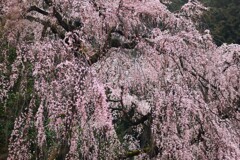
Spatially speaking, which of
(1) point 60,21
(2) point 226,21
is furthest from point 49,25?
(2) point 226,21

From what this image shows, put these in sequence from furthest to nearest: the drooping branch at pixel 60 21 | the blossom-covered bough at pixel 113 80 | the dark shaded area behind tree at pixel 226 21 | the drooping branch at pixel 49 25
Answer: the dark shaded area behind tree at pixel 226 21 → the drooping branch at pixel 49 25 → the drooping branch at pixel 60 21 → the blossom-covered bough at pixel 113 80

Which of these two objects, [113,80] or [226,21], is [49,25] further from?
[226,21]

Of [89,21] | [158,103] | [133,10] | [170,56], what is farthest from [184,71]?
[89,21]

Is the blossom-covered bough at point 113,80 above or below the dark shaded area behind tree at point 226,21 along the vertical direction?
above

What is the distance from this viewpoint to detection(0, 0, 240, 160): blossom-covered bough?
13.3 feet

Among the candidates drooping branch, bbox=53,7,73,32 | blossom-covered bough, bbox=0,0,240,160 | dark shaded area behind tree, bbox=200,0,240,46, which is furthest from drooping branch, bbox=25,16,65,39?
dark shaded area behind tree, bbox=200,0,240,46

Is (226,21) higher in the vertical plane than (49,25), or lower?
lower

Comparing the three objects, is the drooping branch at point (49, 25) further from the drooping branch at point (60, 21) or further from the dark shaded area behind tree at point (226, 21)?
the dark shaded area behind tree at point (226, 21)

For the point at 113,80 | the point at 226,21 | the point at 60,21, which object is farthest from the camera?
the point at 226,21

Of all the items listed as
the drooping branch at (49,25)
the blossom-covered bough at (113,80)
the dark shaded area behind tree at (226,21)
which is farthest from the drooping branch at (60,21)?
the dark shaded area behind tree at (226,21)

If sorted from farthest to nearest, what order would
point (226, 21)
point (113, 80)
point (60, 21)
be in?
point (226, 21)
point (113, 80)
point (60, 21)

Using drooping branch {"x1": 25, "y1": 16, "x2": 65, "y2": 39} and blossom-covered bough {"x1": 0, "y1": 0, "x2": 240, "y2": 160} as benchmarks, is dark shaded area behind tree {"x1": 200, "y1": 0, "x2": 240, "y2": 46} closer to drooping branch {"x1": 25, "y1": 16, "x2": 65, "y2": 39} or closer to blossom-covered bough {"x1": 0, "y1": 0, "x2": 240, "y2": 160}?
blossom-covered bough {"x1": 0, "y1": 0, "x2": 240, "y2": 160}

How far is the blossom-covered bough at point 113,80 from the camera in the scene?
4.05 metres

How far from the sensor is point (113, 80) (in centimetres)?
607
